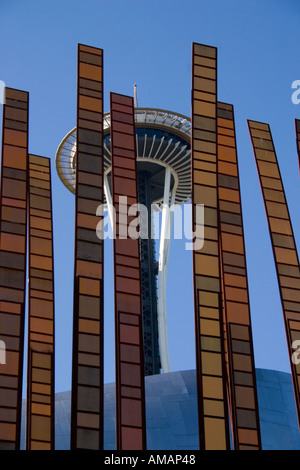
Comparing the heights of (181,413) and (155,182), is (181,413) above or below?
below

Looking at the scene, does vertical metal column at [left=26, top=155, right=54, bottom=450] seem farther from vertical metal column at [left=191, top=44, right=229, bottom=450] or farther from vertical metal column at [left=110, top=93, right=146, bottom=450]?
vertical metal column at [left=191, top=44, right=229, bottom=450]

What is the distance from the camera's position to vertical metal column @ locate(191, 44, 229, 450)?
31.4m

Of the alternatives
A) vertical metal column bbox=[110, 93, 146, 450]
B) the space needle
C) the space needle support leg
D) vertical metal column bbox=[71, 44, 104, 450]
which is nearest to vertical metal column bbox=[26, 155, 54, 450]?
vertical metal column bbox=[71, 44, 104, 450]

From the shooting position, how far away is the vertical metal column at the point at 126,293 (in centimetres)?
3097

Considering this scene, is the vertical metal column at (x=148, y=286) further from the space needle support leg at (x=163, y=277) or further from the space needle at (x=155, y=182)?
the space needle support leg at (x=163, y=277)

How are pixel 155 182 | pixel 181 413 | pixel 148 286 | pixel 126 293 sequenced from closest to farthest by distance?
pixel 126 293 < pixel 181 413 < pixel 148 286 < pixel 155 182

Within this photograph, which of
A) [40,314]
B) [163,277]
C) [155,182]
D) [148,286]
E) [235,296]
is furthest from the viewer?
[155,182]

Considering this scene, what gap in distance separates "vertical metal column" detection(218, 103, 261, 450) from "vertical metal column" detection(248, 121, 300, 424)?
1.50 meters

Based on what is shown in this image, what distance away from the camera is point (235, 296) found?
35.1 m

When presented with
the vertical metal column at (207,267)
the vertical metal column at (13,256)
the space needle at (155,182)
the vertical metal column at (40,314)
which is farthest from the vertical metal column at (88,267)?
the space needle at (155,182)

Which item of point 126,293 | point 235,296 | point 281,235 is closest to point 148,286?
point 281,235

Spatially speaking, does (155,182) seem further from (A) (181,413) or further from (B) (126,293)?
(B) (126,293)

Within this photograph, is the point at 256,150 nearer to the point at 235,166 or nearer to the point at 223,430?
the point at 235,166

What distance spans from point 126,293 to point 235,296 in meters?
4.53
